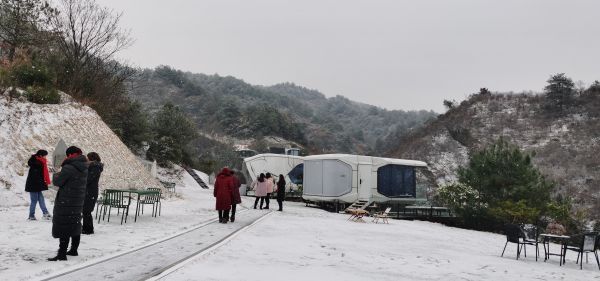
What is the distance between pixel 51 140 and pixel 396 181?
15.0 meters

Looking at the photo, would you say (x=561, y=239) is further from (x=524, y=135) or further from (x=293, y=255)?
(x=524, y=135)

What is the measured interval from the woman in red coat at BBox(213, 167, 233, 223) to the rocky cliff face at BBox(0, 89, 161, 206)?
5682mm

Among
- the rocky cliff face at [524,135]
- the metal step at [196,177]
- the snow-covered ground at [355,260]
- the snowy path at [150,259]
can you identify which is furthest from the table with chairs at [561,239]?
the rocky cliff face at [524,135]

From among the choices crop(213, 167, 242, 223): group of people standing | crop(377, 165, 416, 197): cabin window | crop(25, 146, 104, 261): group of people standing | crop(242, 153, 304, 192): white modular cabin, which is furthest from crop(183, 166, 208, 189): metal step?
crop(25, 146, 104, 261): group of people standing

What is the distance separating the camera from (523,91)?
66.0 meters

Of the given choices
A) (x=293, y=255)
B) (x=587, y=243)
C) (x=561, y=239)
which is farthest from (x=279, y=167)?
(x=293, y=255)

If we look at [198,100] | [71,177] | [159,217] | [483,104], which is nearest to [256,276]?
[71,177]

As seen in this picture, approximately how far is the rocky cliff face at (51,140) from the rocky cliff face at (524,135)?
3752 centimetres

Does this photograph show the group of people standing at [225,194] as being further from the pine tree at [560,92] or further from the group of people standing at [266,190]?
the pine tree at [560,92]

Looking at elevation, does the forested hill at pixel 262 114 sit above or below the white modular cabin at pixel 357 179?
above

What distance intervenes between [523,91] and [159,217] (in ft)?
214

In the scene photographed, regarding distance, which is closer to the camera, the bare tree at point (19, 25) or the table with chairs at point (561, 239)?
the table with chairs at point (561, 239)

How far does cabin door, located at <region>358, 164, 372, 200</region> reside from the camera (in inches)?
818

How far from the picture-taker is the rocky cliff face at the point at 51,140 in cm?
1373
